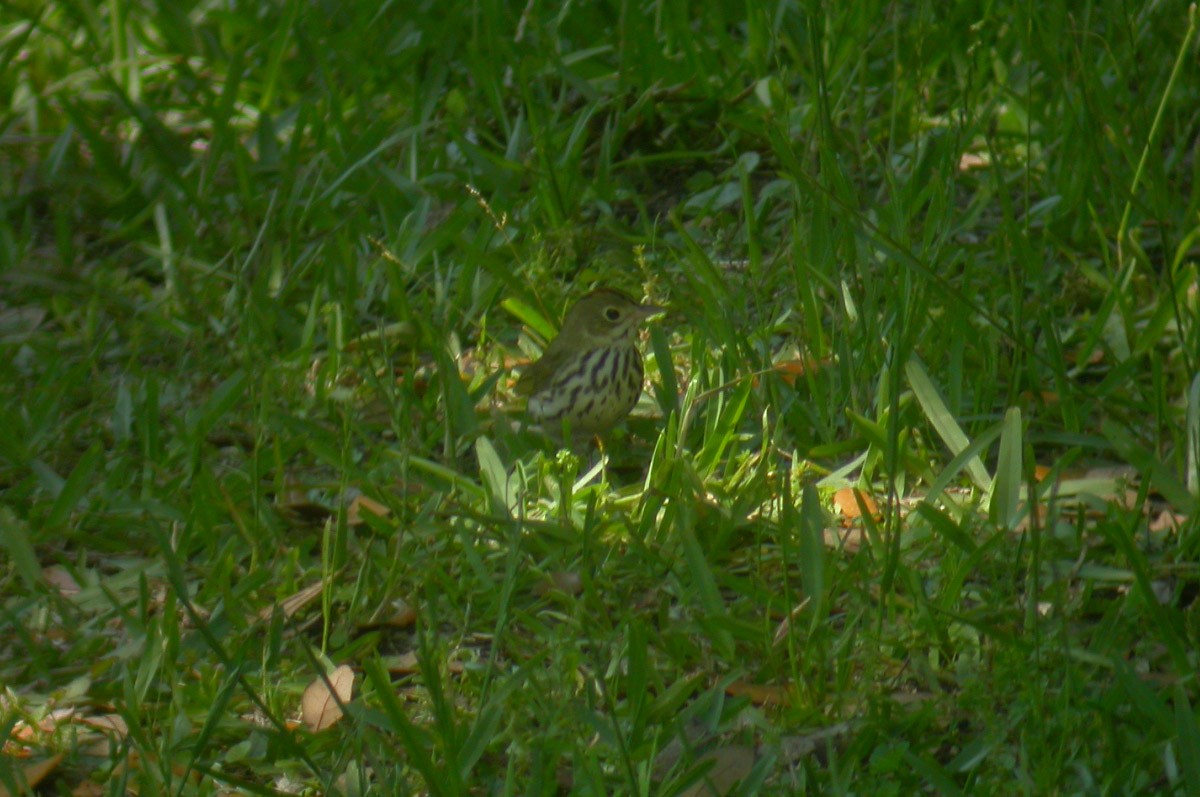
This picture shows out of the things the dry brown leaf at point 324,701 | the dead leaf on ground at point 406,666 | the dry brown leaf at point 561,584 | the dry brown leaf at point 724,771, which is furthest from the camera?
the dry brown leaf at point 561,584

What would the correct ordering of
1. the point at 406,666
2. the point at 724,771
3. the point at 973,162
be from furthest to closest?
the point at 973,162 → the point at 406,666 → the point at 724,771

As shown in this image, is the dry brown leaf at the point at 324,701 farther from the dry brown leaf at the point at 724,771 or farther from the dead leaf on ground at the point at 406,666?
the dry brown leaf at the point at 724,771

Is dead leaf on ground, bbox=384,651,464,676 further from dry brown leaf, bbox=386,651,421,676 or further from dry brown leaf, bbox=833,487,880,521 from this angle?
dry brown leaf, bbox=833,487,880,521

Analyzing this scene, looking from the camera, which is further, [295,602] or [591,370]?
[591,370]

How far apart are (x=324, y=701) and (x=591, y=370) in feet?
4.27

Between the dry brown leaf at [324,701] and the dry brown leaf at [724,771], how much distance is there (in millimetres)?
675

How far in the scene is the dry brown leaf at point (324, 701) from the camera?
3.08 meters

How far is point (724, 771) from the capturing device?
113 inches

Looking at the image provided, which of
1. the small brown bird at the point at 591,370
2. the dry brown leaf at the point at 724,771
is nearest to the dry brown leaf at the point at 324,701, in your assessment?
the dry brown leaf at the point at 724,771

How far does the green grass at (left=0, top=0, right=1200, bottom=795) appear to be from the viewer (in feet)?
9.69

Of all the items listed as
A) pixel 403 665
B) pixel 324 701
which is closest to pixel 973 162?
pixel 403 665

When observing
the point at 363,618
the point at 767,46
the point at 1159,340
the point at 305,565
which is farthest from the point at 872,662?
the point at 767,46

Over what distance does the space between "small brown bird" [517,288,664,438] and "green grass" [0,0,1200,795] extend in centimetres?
12

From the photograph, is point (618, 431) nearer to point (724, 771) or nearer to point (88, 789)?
point (724, 771)
